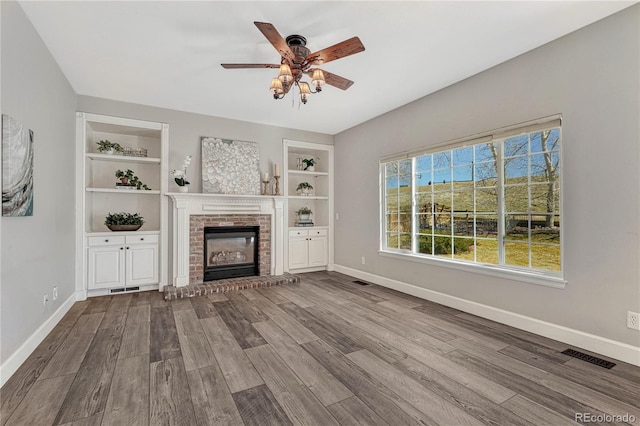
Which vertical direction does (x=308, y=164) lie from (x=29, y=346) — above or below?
above

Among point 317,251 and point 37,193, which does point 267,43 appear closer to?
point 37,193

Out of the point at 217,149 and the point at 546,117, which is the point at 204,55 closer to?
the point at 217,149

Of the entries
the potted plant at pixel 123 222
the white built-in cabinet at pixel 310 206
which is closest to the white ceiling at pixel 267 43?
the potted plant at pixel 123 222

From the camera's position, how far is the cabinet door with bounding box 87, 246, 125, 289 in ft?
13.2

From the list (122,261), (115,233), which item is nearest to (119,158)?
(115,233)

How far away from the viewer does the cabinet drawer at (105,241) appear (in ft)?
13.2

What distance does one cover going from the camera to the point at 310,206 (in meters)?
6.32

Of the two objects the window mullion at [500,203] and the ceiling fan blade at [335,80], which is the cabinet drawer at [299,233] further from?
the window mullion at [500,203]

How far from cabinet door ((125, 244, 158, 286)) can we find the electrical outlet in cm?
538

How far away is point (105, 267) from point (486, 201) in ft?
16.8

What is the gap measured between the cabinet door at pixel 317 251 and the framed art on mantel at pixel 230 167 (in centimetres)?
151

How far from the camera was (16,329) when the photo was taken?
2.26 meters

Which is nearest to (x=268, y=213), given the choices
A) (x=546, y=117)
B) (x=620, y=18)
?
(x=546, y=117)

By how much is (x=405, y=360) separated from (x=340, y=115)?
3.78 metres
